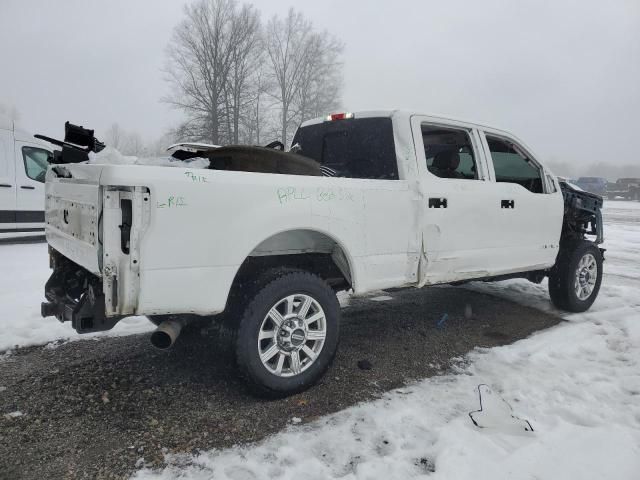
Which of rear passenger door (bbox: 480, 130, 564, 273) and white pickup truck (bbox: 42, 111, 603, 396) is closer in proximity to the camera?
white pickup truck (bbox: 42, 111, 603, 396)

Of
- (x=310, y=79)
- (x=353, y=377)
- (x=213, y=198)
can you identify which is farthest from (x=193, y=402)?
(x=310, y=79)

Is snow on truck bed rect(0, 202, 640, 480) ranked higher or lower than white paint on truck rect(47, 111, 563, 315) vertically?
lower

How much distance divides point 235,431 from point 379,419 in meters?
0.85

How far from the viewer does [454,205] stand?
381 cm

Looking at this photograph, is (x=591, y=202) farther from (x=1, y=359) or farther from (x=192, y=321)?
(x=1, y=359)

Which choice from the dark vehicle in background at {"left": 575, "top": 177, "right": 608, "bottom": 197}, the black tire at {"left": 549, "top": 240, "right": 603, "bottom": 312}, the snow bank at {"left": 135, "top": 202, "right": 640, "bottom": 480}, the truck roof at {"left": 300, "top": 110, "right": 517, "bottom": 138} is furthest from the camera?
the dark vehicle in background at {"left": 575, "top": 177, "right": 608, "bottom": 197}

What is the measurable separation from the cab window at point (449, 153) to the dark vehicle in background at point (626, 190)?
1401 inches

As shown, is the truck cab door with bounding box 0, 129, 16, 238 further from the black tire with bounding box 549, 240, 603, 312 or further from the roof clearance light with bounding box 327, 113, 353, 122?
the black tire with bounding box 549, 240, 603, 312

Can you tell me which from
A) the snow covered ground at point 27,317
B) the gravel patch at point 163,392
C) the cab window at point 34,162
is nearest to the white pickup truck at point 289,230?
the gravel patch at point 163,392

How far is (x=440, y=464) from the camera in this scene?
7.71ft

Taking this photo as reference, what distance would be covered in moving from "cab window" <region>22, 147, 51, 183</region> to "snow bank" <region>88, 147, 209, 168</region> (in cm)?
819

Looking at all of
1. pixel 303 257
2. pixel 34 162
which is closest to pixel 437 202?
pixel 303 257

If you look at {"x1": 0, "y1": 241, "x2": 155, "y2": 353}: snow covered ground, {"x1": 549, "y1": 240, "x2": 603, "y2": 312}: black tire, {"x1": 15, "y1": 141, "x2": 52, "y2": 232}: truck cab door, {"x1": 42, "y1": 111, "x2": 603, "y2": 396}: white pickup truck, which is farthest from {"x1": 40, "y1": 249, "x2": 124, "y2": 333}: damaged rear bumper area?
{"x1": 15, "y1": 141, "x2": 52, "y2": 232}: truck cab door

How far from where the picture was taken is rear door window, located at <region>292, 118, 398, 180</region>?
376 centimetres
